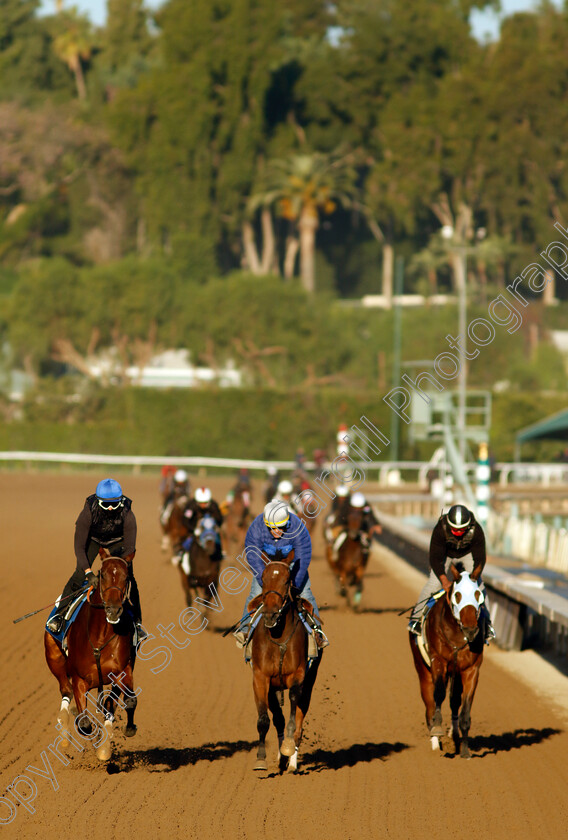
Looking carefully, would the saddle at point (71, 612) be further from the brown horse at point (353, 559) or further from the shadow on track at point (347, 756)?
the brown horse at point (353, 559)

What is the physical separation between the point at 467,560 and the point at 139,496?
28900 millimetres

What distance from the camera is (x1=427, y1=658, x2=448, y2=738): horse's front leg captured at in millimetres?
8556

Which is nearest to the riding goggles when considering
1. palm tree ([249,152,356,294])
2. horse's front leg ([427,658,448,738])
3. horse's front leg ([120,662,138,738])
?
horse's front leg ([120,662,138,738])

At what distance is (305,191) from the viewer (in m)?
68.1

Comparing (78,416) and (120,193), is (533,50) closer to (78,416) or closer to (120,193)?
Result: (120,193)

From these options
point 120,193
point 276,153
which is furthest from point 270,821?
point 120,193

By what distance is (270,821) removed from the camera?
23.8 ft

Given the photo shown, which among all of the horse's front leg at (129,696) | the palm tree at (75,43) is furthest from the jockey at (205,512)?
the palm tree at (75,43)

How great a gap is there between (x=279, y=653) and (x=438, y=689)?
1345mm

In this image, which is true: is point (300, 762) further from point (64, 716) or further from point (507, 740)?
point (507, 740)

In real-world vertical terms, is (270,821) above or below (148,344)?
below

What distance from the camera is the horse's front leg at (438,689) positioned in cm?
856

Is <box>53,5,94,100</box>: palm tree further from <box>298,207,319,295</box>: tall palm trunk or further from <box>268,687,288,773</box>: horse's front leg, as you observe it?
<box>268,687,288,773</box>: horse's front leg

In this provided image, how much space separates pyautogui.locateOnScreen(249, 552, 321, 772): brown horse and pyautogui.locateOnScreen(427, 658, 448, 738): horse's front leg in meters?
0.89
